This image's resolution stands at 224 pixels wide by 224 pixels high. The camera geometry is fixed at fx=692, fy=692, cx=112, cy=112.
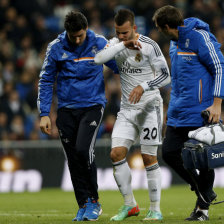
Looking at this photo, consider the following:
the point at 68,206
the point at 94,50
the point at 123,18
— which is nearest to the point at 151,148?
the point at 94,50

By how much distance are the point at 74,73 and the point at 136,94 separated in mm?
836

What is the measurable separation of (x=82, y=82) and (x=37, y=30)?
11306 mm

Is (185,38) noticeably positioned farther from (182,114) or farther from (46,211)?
(46,211)

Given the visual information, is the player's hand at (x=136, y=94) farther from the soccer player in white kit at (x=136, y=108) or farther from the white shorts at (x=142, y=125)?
the white shorts at (x=142, y=125)

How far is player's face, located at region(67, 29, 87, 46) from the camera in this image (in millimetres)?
7367

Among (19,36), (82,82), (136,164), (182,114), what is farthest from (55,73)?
(19,36)

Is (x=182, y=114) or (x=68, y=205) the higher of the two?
(x=182, y=114)

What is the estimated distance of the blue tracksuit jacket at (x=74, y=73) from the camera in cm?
755

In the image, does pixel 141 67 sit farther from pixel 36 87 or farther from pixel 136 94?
pixel 36 87

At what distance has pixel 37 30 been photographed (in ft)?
61.0

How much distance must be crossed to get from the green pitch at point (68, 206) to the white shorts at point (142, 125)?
89cm

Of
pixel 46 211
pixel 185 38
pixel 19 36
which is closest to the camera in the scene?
pixel 185 38

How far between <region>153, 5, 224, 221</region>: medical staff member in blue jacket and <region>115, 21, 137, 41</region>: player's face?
33 cm

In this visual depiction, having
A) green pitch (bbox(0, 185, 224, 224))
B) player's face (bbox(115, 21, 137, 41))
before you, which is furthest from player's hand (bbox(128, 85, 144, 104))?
green pitch (bbox(0, 185, 224, 224))
